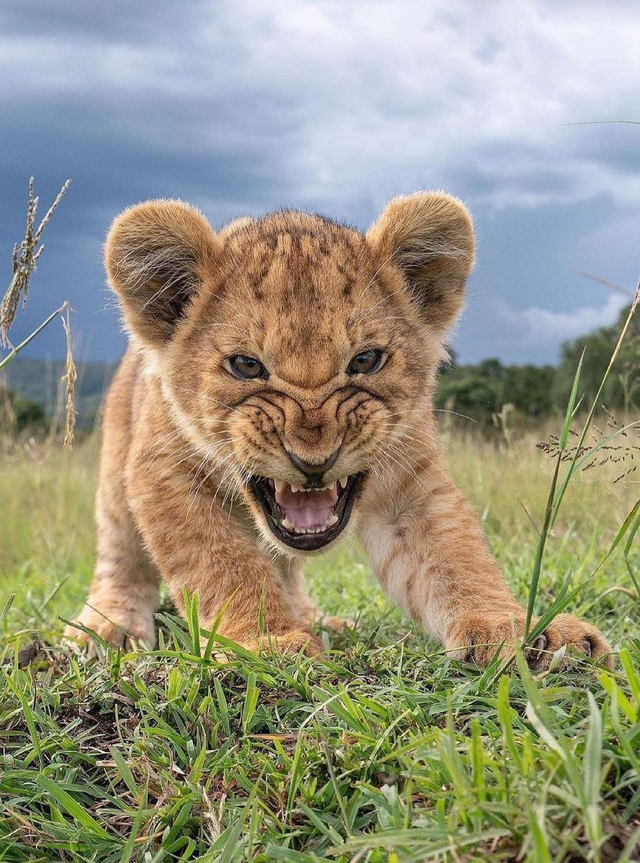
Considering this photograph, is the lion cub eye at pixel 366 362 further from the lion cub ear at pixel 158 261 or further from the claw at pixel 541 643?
the claw at pixel 541 643

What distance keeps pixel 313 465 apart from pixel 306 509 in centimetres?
40

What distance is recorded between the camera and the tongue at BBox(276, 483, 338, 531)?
11.6 feet

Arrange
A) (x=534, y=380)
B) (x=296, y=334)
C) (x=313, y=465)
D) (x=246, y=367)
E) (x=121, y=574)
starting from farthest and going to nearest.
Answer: (x=534, y=380), (x=121, y=574), (x=246, y=367), (x=296, y=334), (x=313, y=465)

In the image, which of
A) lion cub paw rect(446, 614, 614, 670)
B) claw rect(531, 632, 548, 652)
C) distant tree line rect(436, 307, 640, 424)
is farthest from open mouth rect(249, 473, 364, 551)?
distant tree line rect(436, 307, 640, 424)

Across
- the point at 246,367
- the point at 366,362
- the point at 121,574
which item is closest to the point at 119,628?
the point at 121,574

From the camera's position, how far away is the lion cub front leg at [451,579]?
2.98 meters

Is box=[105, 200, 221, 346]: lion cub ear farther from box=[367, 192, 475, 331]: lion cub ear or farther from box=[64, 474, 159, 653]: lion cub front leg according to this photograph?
box=[64, 474, 159, 653]: lion cub front leg

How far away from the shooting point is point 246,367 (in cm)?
351

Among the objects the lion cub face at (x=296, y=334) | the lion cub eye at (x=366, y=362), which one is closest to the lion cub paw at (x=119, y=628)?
the lion cub face at (x=296, y=334)

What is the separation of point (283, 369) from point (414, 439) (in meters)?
0.76

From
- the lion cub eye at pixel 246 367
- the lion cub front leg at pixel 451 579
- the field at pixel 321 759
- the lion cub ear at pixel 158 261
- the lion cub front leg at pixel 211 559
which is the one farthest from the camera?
the lion cub ear at pixel 158 261

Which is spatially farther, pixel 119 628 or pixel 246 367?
pixel 119 628

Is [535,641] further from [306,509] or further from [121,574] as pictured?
[121,574]

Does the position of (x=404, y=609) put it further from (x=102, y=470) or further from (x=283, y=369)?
(x=102, y=470)
